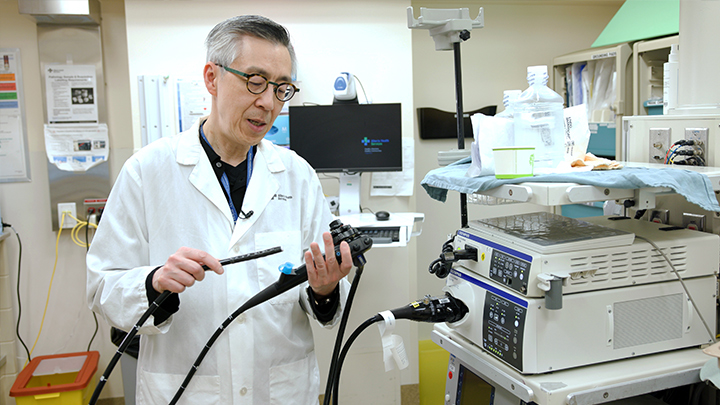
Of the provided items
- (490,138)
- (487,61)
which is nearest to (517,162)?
(490,138)

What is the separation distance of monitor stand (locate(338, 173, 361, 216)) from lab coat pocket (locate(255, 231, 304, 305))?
A: 133 cm

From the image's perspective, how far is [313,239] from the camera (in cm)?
142

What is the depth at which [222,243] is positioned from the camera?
50.5 inches

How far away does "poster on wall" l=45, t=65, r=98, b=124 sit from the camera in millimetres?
2869

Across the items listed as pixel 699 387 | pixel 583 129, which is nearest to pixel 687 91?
pixel 583 129

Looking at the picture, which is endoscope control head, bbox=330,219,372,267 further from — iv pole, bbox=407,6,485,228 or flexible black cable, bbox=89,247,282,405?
iv pole, bbox=407,6,485,228

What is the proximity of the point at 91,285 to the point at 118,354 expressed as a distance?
0.68ft

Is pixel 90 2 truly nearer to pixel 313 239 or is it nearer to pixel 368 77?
pixel 368 77

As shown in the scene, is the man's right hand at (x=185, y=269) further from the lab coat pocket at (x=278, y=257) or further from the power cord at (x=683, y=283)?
the power cord at (x=683, y=283)

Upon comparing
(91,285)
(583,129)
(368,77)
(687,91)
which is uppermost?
(368,77)

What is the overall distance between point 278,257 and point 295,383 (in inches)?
12.0

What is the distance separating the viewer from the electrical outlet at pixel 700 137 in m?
1.44

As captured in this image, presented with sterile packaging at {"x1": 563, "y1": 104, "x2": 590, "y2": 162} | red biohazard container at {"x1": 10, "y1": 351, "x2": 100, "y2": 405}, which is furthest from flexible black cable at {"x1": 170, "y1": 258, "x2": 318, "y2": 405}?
red biohazard container at {"x1": 10, "y1": 351, "x2": 100, "y2": 405}

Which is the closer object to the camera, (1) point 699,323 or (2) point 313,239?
(1) point 699,323
